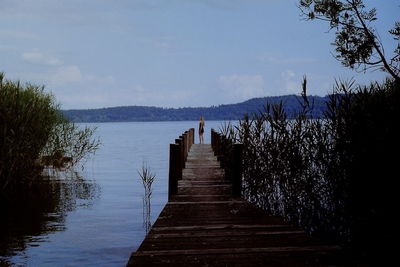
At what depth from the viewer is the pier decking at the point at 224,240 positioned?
5824 millimetres

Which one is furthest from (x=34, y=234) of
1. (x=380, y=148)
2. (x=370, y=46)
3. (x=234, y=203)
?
(x=370, y=46)

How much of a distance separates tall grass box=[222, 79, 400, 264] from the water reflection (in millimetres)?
5137

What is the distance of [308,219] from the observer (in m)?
8.40

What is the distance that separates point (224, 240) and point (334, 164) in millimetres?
2000

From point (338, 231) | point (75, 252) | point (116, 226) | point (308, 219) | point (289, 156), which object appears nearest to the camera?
point (338, 231)

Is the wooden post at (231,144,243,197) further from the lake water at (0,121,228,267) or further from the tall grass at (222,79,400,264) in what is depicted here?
the lake water at (0,121,228,267)

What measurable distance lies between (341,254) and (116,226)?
852 cm

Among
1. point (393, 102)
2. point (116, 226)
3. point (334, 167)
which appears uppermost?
point (393, 102)

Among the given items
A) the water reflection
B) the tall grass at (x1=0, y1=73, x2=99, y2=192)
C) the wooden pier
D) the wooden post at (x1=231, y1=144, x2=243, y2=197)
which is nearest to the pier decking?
the wooden pier

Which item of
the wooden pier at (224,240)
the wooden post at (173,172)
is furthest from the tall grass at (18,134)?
the wooden pier at (224,240)

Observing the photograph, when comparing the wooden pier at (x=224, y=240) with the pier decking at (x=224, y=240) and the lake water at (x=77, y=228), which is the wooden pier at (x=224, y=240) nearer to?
the pier decking at (x=224, y=240)

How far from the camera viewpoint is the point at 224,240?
6.80 metres

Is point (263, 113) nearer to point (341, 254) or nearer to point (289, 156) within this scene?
point (289, 156)

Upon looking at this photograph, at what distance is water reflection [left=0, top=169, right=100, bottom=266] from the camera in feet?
34.9
